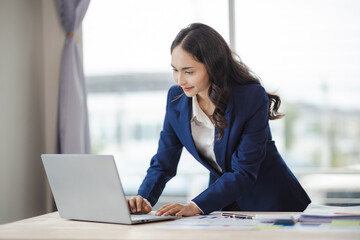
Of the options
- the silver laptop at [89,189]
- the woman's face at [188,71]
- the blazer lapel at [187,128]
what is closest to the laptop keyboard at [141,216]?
the silver laptop at [89,189]

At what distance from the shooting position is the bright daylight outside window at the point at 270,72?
12.0 ft

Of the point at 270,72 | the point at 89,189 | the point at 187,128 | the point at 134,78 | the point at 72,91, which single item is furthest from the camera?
the point at 134,78

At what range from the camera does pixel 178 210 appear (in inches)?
65.8

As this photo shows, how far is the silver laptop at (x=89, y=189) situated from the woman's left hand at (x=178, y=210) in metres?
0.02

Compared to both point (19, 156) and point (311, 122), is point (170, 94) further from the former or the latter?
point (311, 122)

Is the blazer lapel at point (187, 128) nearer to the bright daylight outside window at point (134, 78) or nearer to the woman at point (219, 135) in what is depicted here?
the woman at point (219, 135)

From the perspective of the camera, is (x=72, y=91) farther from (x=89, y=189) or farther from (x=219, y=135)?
(x=89, y=189)

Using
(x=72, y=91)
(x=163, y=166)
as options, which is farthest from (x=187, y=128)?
(x=72, y=91)

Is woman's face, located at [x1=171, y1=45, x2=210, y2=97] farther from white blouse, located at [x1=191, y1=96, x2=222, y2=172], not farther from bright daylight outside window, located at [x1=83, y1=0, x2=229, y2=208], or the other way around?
bright daylight outside window, located at [x1=83, y1=0, x2=229, y2=208]

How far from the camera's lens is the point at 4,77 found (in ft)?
10.5

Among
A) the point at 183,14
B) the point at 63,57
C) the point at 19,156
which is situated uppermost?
the point at 183,14

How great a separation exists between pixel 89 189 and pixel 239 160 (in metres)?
0.58

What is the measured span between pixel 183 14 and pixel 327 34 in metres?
1.11


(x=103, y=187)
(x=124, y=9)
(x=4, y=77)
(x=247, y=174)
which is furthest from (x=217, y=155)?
(x=124, y=9)
